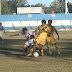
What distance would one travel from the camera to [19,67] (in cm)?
998

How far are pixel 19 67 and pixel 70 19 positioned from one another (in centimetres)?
3932

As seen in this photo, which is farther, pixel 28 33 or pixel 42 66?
pixel 28 33

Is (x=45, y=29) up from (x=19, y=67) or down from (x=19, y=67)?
up

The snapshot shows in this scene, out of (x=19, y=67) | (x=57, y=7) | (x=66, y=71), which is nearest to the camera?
(x=66, y=71)

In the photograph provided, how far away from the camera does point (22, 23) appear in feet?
159

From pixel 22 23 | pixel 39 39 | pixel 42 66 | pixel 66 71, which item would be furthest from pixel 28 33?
pixel 22 23

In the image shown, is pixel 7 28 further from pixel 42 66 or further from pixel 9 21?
pixel 42 66

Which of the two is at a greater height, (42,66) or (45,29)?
(45,29)

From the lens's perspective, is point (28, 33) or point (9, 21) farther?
point (9, 21)

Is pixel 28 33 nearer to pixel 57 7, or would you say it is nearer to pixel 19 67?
pixel 19 67

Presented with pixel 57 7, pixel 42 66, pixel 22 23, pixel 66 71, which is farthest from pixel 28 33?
pixel 57 7

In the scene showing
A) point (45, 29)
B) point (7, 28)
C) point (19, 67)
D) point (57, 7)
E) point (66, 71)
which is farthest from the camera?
point (57, 7)

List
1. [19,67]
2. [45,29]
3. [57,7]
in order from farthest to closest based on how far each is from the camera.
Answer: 1. [57,7]
2. [45,29]
3. [19,67]

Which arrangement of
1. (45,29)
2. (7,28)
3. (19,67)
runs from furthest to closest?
1. (7,28)
2. (45,29)
3. (19,67)
